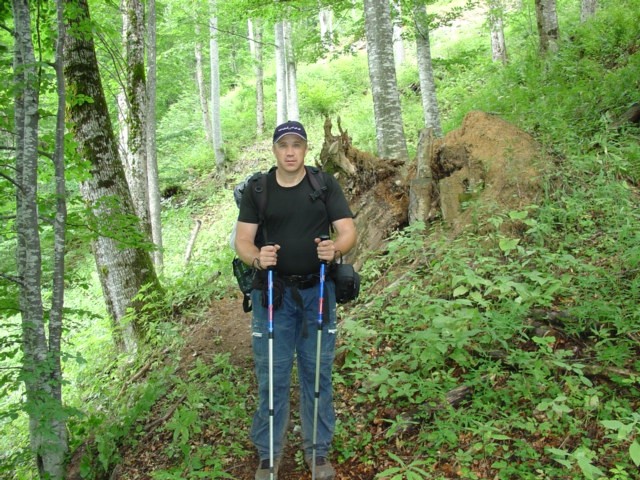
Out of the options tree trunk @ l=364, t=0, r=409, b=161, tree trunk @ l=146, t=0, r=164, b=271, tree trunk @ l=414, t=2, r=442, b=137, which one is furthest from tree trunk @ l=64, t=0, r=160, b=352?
tree trunk @ l=414, t=2, r=442, b=137

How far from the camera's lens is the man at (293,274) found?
3654 mm

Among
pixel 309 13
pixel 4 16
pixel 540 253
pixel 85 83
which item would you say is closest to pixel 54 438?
pixel 4 16

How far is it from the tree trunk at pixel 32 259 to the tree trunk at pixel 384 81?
535 cm

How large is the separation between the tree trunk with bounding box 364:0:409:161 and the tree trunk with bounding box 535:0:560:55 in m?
5.46

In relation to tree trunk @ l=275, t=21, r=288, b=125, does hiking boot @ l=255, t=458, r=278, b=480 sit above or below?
below

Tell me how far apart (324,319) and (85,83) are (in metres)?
4.62

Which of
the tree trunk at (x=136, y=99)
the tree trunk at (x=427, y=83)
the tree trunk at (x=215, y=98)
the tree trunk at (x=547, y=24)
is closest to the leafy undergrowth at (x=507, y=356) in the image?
the tree trunk at (x=136, y=99)

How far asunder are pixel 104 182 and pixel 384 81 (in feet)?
15.3

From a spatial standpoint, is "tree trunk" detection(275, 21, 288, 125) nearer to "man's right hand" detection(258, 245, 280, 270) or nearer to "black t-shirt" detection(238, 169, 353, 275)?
"black t-shirt" detection(238, 169, 353, 275)

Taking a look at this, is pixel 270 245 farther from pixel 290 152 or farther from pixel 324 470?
pixel 324 470

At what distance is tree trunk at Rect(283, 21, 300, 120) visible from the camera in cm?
1798

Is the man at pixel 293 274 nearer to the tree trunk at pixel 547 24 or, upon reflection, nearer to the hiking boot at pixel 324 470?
the hiking boot at pixel 324 470

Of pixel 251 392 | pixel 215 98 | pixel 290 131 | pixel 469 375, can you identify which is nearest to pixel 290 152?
pixel 290 131

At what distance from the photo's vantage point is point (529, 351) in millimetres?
4250
